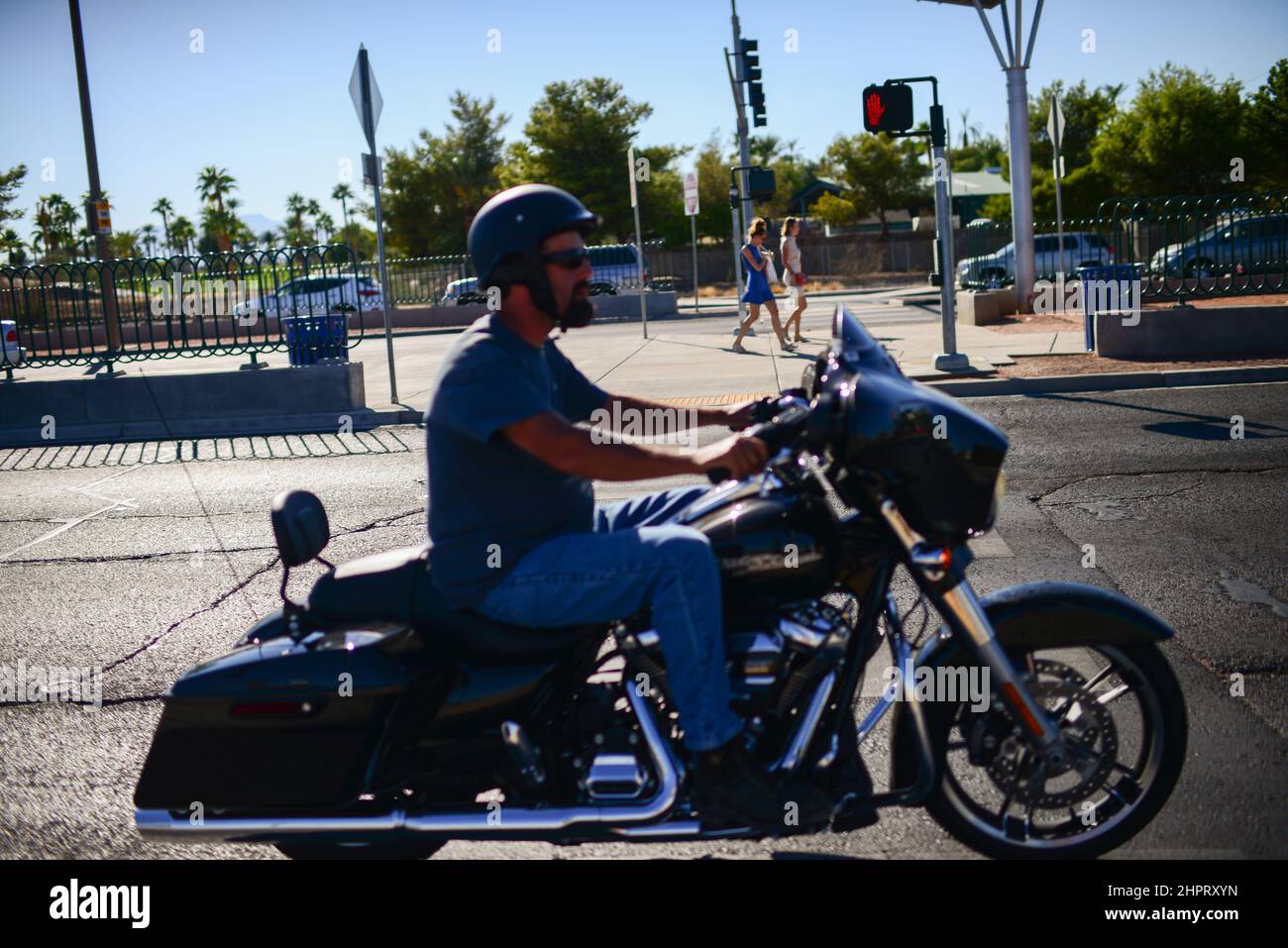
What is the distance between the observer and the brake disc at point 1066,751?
2969mm

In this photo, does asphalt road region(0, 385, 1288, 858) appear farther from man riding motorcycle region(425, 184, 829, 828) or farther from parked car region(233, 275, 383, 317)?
parked car region(233, 275, 383, 317)

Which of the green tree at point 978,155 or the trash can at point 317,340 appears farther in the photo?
the green tree at point 978,155

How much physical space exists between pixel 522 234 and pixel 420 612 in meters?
0.97

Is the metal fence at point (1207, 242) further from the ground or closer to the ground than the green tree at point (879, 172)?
closer to the ground

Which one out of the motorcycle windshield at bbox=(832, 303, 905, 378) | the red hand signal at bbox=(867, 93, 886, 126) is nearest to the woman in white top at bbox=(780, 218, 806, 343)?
the red hand signal at bbox=(867, 93, 886, 126)

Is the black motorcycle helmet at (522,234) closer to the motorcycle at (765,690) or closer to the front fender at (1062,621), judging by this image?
the motorcycle at (765,690)

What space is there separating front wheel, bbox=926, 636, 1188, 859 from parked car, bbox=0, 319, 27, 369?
1348 centimetres

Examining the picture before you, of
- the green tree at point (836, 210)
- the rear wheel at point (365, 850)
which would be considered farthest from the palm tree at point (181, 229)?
the rear wheel at point (365, 850)

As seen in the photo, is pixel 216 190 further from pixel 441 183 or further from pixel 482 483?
pixel 482 483

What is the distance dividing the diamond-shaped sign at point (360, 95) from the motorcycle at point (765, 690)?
10616 mm

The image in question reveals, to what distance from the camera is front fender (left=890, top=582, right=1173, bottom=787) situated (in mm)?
2910

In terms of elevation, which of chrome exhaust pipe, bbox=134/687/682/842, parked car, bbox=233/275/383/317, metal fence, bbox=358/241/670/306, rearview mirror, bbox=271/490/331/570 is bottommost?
chrome exhaust pipe, bbox=134/687/682/842

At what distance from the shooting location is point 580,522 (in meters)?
3.03
